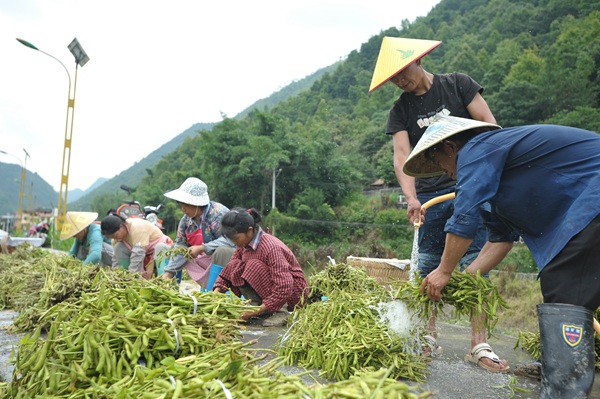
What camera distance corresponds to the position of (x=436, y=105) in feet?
11.7

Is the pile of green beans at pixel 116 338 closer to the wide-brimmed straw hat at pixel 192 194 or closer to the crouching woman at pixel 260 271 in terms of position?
the crouching woman at pixel 260 271

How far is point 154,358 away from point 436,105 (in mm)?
2714

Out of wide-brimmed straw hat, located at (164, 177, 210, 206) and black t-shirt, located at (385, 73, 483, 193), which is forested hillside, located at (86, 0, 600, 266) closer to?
wide-brimmed straw hat, located at (164, 177, 210, 206)

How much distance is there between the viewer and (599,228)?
210 cm

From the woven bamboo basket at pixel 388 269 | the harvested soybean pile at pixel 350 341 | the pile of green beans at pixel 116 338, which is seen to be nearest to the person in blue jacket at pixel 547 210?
the harvested soybean pile at pixel 350 341

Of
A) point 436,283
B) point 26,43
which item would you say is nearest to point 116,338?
point 436,283

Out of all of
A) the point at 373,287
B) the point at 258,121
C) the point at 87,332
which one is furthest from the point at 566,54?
the point at 87,332

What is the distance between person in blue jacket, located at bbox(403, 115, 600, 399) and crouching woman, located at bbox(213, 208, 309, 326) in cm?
189

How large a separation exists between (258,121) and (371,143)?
19.4m

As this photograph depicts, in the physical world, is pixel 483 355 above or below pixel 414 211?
below

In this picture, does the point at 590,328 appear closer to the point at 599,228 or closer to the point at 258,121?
the point at 599,228

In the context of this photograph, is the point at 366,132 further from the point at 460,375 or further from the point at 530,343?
the point at 460,375

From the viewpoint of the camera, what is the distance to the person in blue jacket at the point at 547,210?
6.85ft

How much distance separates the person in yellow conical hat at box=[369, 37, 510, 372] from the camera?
342cm
